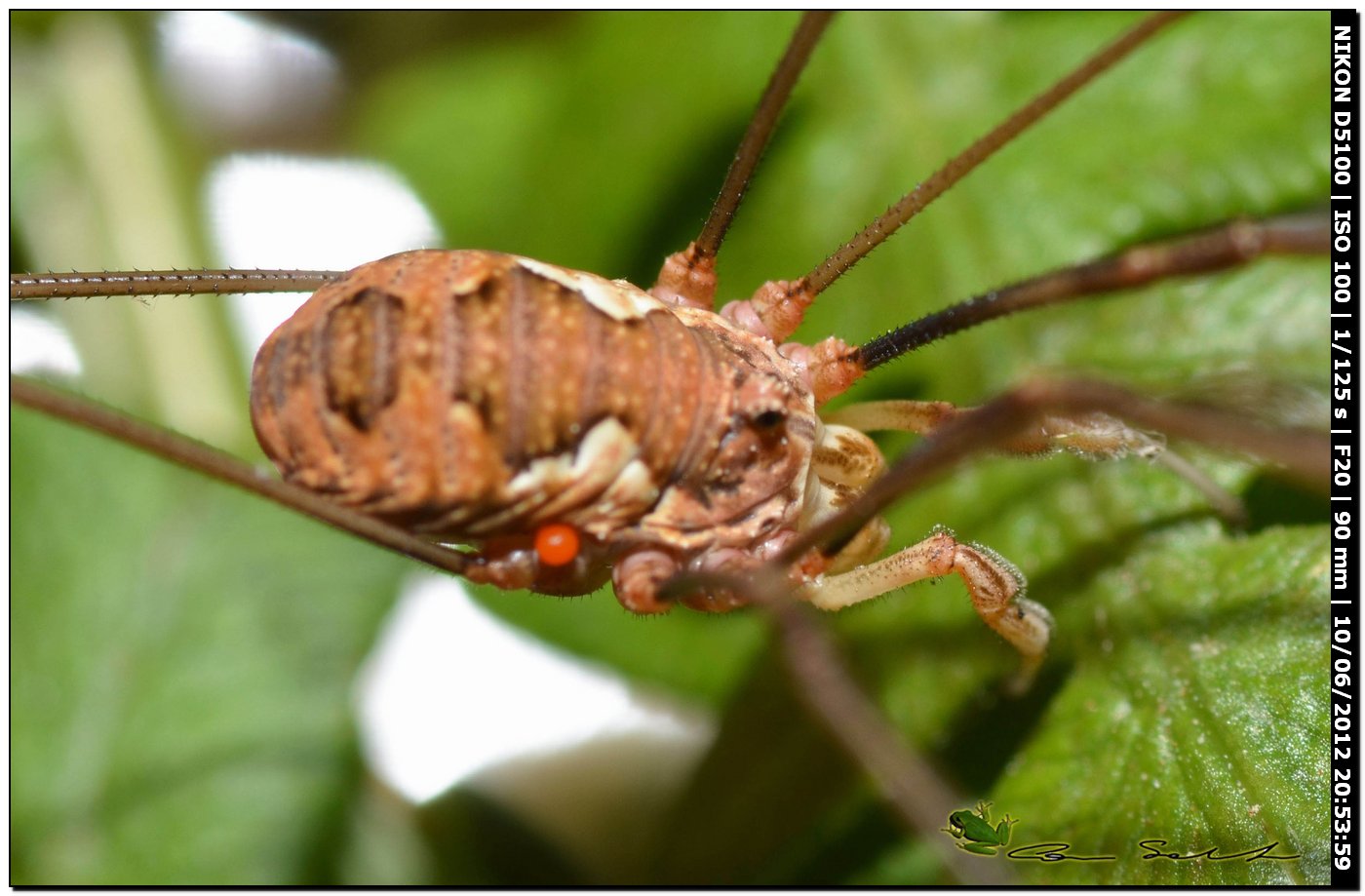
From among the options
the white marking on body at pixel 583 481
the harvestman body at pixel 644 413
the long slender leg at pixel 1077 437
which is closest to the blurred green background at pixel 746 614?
the long slender leg at pixel 1077 437

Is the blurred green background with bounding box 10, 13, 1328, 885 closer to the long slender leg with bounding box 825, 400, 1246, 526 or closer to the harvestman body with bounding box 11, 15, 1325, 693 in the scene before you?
the long slender leg with bounding box 825, 400, 1246, 526

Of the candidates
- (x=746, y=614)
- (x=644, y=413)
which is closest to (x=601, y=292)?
(x=644, y=413)

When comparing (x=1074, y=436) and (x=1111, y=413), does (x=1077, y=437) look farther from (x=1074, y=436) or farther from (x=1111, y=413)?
(x=1111, y=413)

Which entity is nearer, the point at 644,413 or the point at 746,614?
the point at 644,413

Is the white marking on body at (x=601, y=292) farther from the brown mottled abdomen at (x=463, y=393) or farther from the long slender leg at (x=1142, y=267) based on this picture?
the long slender leg at (x=1142, y=267)

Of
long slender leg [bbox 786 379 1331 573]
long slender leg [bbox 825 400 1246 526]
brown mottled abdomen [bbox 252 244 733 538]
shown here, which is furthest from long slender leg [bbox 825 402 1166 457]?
brown mottled abdomen [bbox 252 244 733 538]

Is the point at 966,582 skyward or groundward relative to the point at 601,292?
groundward

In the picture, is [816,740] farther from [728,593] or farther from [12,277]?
[12,277]

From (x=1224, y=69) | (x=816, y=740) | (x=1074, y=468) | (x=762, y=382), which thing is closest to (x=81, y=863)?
(x=816, y=740)
